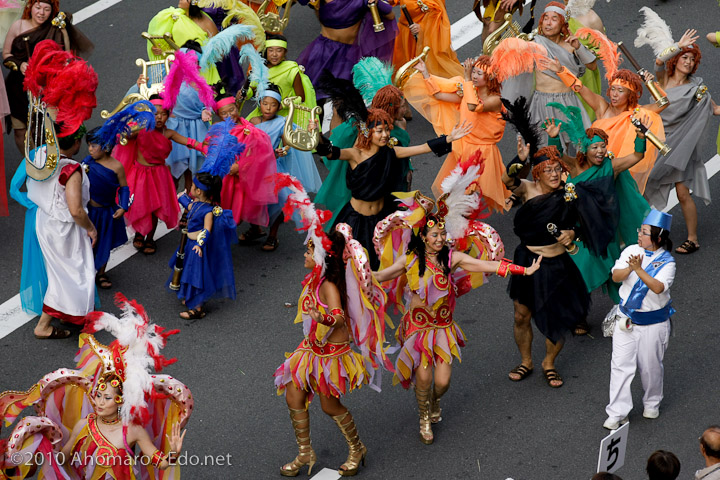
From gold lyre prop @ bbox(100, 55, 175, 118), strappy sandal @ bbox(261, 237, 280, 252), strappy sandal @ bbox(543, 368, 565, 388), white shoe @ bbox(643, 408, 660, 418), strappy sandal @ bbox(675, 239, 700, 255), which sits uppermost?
gold lyre prop @ bbox(100, 55, 175, 118)

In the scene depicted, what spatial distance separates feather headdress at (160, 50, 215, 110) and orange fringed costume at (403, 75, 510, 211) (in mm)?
1967

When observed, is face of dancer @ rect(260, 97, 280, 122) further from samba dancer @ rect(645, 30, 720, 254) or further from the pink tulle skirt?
samba dancer @ rect(645, 30, 720, 254)

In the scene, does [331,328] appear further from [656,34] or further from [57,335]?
[656,34]

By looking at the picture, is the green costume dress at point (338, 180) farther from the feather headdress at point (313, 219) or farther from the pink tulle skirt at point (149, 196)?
the feather headdress at point (313, 219)

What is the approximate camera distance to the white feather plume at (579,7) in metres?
11.9

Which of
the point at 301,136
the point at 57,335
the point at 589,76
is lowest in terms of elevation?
the point at 57,335

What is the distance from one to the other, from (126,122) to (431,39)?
4043 millimetres

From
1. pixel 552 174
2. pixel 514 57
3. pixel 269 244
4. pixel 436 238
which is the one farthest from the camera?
pixel 269 244

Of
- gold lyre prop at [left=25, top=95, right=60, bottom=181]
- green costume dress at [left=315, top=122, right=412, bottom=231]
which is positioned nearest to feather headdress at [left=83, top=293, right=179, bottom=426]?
gold lyre prop at [left=25, top=95, right=60, bottom=181]

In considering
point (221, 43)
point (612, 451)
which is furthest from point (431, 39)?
point (612, 451)

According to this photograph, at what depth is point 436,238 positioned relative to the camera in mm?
8023

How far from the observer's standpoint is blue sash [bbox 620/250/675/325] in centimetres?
A: 818

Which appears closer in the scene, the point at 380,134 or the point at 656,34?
the point at 380,134

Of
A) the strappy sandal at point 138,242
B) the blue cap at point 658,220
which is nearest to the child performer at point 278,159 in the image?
the strappy sandal at point 138,242
